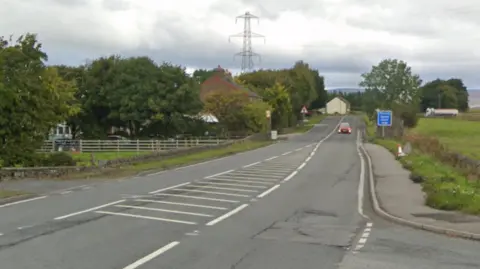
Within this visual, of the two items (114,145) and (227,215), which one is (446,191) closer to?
(227,215)

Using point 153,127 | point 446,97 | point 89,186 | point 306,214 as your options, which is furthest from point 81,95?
point 446,97

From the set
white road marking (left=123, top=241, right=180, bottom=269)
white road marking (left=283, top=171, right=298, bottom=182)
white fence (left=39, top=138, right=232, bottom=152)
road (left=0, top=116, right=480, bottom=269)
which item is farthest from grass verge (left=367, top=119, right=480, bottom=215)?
white fence (left=39, top=138, right=232, bottom=152)

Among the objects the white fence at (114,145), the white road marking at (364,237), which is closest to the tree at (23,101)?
the white road marking at (364,237)

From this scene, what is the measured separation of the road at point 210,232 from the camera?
10578mm

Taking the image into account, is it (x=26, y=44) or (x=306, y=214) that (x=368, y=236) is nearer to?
(x=306, y=214)

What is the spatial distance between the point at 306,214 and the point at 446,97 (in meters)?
181

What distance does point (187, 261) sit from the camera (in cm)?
1033

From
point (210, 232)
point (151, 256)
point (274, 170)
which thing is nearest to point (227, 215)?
point (210, 232)

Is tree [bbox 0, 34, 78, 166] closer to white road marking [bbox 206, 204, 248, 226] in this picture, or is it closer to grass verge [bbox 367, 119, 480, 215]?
white road marking [bbox 206, 204, 248, 226]

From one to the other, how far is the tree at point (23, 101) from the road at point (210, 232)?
942 centimetres

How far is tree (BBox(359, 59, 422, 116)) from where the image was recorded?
4897 inches

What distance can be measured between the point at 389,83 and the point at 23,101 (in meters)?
101

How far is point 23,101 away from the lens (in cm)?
3122

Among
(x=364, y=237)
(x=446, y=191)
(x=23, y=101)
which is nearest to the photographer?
(x=364, y=237)
